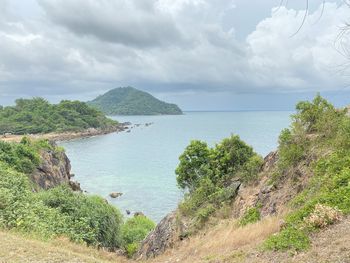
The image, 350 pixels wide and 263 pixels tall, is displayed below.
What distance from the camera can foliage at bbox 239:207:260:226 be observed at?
56.5ft

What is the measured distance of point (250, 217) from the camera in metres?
17.5

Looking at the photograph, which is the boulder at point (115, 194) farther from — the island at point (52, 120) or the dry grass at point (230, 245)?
the island at point (52, 120)

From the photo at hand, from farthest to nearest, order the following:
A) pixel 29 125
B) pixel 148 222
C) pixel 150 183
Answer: pixel 29 125, pixel 150 183, pixel 148 222

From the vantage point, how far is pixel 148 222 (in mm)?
40125

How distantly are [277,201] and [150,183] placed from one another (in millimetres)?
47866

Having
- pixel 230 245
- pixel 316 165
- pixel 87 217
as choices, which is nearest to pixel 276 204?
pixel 316 165

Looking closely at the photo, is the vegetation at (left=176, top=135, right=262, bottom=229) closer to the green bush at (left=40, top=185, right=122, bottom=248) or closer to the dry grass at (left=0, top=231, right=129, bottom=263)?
the green bush at (left=40, top=185, right=122, bottom=248)

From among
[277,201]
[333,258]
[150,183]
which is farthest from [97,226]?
[150,183]

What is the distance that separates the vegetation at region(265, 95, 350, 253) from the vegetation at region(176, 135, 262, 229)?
4.57 m

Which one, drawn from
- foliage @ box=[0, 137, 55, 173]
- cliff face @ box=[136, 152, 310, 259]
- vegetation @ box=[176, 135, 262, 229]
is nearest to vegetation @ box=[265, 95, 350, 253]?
cliff face @ box=[136, 152, 310, 259]

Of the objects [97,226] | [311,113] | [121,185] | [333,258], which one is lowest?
[121,185]

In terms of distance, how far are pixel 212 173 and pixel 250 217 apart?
1287cm

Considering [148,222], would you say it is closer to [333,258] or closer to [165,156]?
[333,258]

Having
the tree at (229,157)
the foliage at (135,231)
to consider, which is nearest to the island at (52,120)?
the foliage at (135,231)
